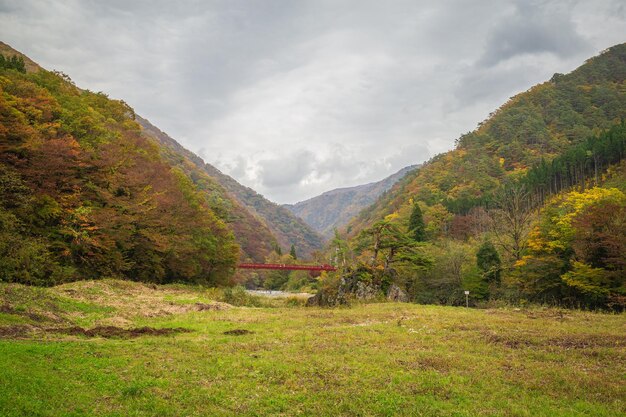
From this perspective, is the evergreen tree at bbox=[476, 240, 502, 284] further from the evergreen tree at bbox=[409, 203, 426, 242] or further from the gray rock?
the evergreen tree at bbox=[409, 203, 426, 242]

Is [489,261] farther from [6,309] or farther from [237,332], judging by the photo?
[6,309]

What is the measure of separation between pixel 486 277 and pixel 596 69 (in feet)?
520

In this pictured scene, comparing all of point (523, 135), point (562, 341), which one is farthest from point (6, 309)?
point (523, 135)

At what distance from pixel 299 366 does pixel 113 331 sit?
9.94 meters

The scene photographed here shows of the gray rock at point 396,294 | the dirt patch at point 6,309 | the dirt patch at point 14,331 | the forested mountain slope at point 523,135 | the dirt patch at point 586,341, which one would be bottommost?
the gray rock at point 396,294

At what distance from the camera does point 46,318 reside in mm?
18391

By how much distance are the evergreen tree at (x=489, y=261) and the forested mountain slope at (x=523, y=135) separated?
43.7 metres

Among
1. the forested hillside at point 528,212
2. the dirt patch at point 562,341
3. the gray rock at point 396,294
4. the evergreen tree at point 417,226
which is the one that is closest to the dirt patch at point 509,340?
the dirt patch at point 562,341

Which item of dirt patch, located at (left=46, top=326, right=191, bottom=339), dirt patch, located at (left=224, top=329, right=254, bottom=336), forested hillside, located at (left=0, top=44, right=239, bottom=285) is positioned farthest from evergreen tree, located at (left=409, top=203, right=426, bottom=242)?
dirt patch, located at (left=46, top=326, right=191, bottom=339)

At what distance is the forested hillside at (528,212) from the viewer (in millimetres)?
34031

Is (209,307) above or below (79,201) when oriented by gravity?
below

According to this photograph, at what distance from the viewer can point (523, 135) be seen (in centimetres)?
13038

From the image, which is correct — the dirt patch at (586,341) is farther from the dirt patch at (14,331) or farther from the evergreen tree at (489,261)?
the evergreen tree at (489,261)

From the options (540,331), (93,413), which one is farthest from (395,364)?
(540,331)
